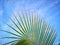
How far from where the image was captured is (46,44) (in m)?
1.42

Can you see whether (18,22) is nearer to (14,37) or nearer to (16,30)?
(16,30)

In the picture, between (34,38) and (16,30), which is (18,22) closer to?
(16,30)

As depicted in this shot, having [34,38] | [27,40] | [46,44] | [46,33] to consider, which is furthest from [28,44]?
[46,33]

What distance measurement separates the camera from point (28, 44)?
1.00 metres

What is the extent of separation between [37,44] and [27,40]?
0.99ft

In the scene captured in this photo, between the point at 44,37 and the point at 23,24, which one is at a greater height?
the point at 23,24

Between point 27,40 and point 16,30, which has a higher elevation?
point 16,30

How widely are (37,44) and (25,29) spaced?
0.22 metres

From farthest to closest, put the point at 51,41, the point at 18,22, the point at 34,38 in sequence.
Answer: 1. the point at 51,41
2. the point at 18,22
3. the point at 34,38

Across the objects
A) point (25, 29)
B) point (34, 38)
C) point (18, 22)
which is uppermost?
point (18, 22)

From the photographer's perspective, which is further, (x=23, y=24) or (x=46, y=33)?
(x=46, y=33)

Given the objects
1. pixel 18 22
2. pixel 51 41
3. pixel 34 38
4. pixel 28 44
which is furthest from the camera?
pixel 51 41

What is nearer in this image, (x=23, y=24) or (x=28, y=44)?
(x=28, y=44)

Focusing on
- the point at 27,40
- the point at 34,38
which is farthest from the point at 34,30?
the point at 27,40
